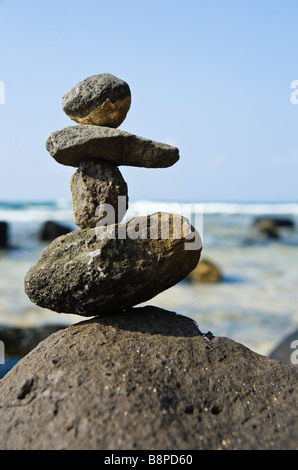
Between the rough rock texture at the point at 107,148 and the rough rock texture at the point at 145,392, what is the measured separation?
122cm

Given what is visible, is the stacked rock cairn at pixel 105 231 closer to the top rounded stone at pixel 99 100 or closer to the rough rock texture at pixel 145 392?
the top rounded stone at pixel 99 100

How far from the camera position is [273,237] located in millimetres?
26750

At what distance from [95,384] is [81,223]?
131 centimetres

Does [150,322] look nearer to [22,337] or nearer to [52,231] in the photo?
[22,337]

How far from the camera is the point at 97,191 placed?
143 inches

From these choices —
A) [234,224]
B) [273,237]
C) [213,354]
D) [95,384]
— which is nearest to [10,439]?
[95,384]

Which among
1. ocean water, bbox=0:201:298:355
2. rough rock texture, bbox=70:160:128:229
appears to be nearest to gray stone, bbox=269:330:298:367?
ocean water, bbox=0:201:298:355

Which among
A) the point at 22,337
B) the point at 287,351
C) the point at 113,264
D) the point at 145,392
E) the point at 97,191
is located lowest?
the point at 22,337

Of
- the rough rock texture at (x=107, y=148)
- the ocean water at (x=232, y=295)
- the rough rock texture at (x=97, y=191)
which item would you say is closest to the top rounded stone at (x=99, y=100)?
the rough rock texture at (x=107, y=148)

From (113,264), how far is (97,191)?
636mm

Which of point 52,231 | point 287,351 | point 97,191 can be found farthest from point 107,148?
point 52,231

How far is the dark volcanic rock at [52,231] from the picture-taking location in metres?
22.6

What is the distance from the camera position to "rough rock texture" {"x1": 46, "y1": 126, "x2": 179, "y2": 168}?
3.48m

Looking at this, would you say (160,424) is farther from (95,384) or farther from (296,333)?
(296,333)
